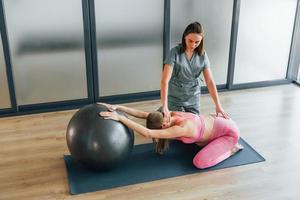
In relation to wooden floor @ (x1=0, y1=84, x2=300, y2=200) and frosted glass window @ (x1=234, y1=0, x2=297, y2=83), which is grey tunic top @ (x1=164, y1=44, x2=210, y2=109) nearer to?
wooden floor @ (x1=0, y1=84, x2=300, y2=200)

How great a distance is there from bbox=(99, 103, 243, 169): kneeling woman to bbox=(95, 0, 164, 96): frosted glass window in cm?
101

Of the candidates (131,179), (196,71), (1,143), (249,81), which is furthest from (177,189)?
(249,81)

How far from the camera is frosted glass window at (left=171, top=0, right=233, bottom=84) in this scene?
3.76 m

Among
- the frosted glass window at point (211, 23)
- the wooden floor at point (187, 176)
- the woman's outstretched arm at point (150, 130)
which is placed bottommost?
the wooden floor at point (187, 176)

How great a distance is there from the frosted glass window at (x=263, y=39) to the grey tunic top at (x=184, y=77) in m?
1.18

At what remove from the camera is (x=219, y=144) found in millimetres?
2869

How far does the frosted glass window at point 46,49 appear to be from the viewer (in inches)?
132

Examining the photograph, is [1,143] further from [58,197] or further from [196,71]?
[196,71]

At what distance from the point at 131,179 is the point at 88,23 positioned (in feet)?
5.21

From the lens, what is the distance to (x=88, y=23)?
3520mm

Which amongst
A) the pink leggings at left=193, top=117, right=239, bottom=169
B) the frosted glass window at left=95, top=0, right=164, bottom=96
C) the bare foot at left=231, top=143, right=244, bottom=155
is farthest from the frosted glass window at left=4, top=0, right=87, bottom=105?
the bare foot at left=231, top=143, right=244, bottom=155

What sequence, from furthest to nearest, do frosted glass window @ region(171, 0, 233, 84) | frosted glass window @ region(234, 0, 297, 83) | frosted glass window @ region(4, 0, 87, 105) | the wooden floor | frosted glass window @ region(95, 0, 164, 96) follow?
frosted glass window @ region(234, 0, 297, 83) < frosted glass window @ region(171, 0, 233, 84) < frosted glass window @ region(95, 0, 164, 96) < frosted glass window @ region(4, 0, 87, 105) < the wooden floor

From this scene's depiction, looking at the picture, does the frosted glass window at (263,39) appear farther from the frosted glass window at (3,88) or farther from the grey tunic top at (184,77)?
the frosted glass window at (3,88)

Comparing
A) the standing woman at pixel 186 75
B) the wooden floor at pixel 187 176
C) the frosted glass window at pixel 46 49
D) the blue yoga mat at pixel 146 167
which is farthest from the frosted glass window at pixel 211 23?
the blue yoga mat at pixel 146 167
